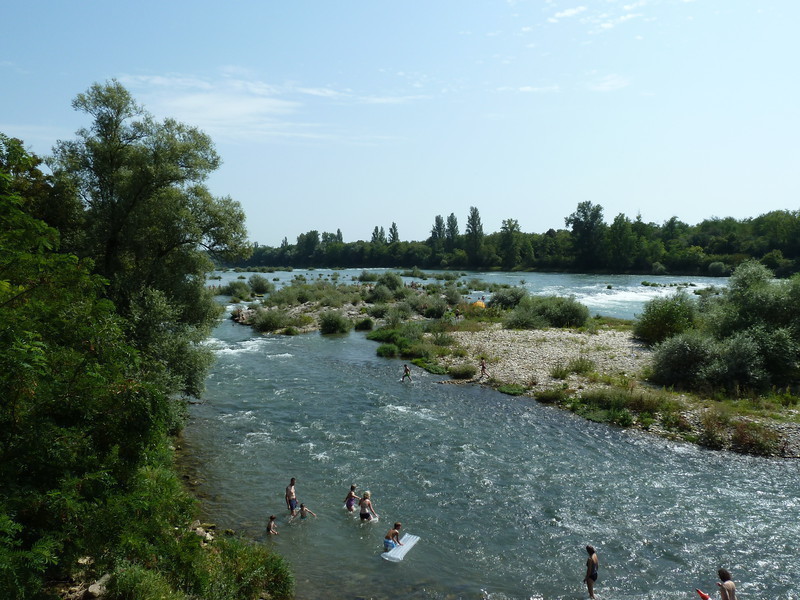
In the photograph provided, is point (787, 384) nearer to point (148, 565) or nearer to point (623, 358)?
point (623, 358)

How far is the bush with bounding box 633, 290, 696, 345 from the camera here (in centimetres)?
3831

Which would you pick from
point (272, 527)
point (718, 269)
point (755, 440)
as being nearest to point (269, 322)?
point (272, 527)

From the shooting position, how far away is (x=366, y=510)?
15.3 m

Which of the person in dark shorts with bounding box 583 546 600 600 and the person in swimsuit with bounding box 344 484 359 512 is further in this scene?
the person in swimsuit with bounding box 344 484 359 512

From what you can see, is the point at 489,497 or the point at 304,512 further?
the point at 489,497

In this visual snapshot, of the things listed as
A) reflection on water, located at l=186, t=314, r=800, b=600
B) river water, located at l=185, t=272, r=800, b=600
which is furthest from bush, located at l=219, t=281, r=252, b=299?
reflection on water, located at l=186, t=314, r=800, b=600

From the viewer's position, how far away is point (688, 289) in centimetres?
8269

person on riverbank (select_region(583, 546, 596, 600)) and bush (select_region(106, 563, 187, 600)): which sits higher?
bush (select_region(106, 563, 187, 600))

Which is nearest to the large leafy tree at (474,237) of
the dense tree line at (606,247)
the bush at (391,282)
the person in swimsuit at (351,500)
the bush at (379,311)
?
the dense tree line at (606,247)

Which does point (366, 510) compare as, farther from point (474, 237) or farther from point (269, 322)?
point (474, 237)

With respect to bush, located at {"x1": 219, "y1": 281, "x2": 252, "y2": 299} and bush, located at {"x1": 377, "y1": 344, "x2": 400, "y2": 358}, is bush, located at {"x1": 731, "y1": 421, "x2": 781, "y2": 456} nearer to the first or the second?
bush, located at {"x1": 377, "y1": 344, "x2": 400, "y2": 358}

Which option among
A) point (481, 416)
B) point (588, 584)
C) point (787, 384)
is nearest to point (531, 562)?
point (588, 584)

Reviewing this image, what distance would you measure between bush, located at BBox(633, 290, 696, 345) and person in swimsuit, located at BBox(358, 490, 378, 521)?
30317 mm

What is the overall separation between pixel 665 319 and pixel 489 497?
28.2 metres
